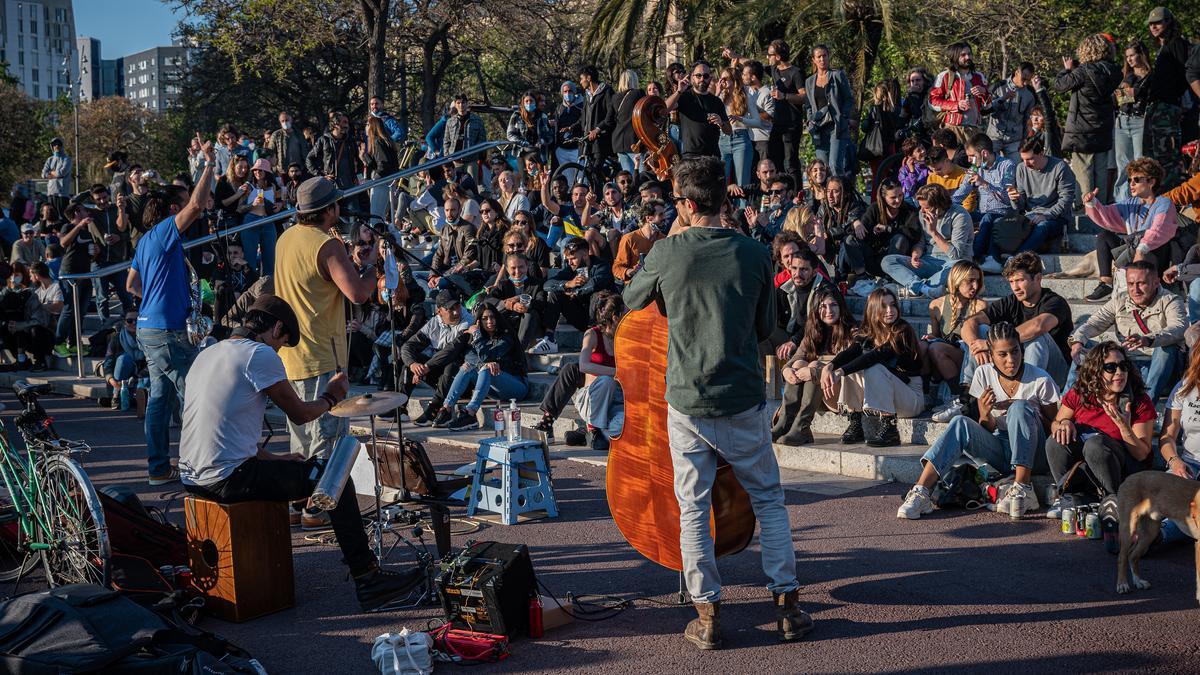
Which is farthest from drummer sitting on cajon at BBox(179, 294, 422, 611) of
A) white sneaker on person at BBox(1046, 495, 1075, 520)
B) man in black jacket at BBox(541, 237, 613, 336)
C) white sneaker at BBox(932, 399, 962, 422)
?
man in black jacket at BBox(541, 237, 613, 336)

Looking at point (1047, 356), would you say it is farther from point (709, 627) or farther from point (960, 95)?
point (960, 95)

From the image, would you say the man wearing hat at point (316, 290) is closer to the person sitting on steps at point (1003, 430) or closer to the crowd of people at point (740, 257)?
the crowd of people at point (740, 257)

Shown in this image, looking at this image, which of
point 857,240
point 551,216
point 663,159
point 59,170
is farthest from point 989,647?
point 59,170

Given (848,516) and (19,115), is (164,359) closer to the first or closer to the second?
(848,516)

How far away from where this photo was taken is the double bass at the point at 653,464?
5.19 meters

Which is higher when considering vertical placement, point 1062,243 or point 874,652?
point 1062,243

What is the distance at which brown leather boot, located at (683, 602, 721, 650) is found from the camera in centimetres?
499

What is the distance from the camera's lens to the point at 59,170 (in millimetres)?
21719

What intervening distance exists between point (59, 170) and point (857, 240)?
16252 millimetres

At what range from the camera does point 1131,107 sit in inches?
455

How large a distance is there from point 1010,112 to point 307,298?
917cm

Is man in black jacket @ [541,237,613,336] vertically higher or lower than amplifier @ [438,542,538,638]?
higher

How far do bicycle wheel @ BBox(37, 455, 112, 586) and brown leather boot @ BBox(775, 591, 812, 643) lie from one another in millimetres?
3068

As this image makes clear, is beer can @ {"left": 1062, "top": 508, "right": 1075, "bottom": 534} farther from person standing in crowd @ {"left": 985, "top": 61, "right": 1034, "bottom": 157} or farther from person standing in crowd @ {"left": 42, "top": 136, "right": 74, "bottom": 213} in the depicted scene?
person standing in crowd @ {"left": 42, "top": 136, "right": 74, "bottom": 213}
